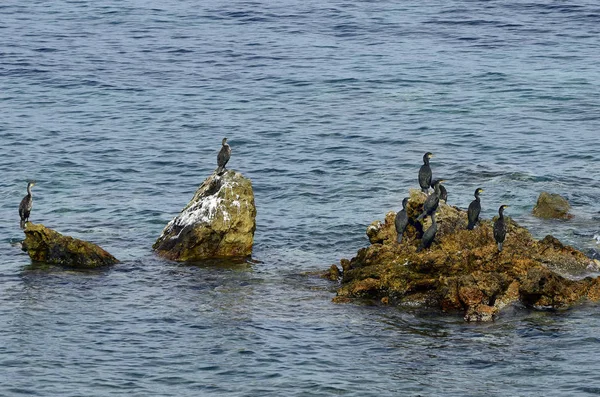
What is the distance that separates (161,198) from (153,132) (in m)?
10.2

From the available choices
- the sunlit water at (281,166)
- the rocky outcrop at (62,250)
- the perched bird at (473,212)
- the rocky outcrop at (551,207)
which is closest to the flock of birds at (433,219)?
the perched bird at (473,212)

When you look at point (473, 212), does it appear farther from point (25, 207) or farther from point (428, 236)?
point (25, 207)

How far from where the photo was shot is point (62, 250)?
3253 cm

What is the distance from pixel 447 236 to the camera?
3072cm

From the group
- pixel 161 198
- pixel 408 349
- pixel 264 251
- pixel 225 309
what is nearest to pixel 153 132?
pixel 161 198

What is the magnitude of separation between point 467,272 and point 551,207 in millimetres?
9078

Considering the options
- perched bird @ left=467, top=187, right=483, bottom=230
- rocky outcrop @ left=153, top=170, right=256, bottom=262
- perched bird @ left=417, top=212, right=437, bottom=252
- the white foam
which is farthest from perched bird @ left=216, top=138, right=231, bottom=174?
perched bird @ left=467, top=187, right=483, bottom=230

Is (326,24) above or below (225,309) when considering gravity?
above

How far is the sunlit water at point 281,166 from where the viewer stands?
26031 mm

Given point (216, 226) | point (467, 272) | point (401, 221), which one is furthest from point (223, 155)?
point (467, 272)

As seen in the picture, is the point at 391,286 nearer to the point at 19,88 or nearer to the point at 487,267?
the point at 487,267

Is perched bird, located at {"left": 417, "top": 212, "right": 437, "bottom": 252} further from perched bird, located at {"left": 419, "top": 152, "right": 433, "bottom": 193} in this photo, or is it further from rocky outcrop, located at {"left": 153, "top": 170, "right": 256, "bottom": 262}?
rocky outcrop, located at {"left": 153, "top": 170, "right": 256, "bottom": 262}

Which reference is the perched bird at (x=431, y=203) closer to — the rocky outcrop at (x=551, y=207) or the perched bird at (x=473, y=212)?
the perched bird at (x=473, y=212)

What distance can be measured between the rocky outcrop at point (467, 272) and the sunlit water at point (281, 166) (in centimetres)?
54
